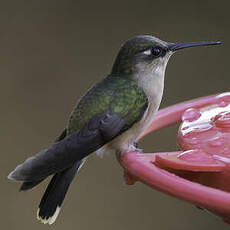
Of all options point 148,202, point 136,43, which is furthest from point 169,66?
point 136,43

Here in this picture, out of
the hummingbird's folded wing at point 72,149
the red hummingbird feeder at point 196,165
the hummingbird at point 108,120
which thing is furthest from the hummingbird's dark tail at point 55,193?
the red hummingbird feeder at point 196,165

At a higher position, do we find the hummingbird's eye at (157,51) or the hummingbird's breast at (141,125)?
the hummingbird's eye at (157,51)

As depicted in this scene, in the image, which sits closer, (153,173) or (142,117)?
(153,173)

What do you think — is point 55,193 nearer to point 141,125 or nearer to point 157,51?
point 141,125

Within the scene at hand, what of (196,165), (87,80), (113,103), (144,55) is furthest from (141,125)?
(87,80)

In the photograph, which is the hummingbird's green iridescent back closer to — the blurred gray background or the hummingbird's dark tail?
the hummingbird's dark tail

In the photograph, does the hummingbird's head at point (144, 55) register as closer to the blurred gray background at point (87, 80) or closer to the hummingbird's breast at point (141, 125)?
the hummingbird's breast at point (141, 125)

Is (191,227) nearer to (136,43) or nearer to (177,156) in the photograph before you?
(136,43)
